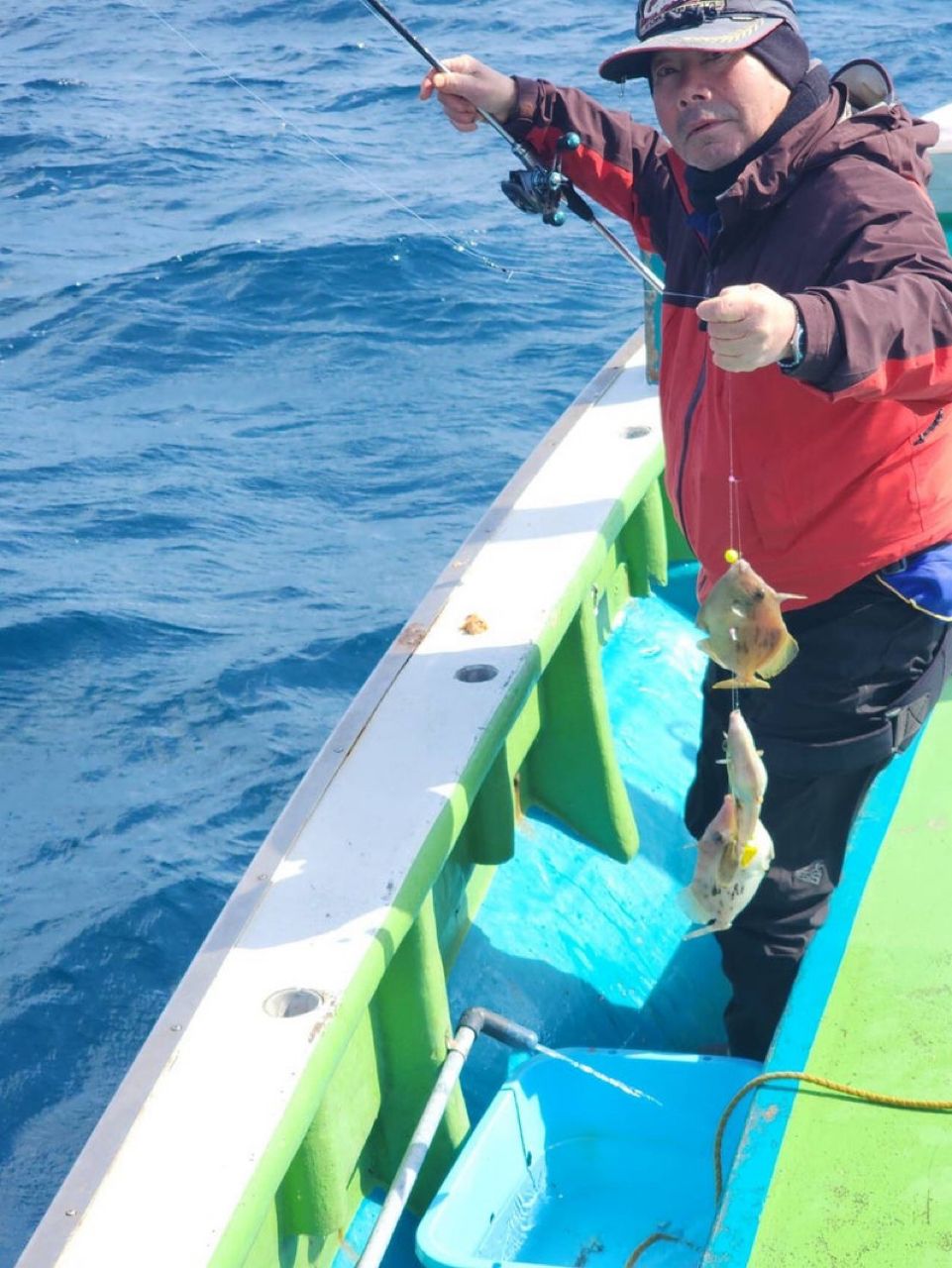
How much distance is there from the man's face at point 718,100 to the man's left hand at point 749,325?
60cm

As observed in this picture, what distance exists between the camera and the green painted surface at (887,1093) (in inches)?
93.2

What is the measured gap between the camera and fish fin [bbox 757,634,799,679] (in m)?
2.50

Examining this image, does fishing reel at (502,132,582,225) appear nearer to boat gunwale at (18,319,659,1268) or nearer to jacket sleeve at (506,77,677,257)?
jacket sleeve at (506,77,677,257)

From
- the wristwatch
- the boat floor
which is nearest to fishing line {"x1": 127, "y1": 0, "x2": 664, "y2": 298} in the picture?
the boat floor

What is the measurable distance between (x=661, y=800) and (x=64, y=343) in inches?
258

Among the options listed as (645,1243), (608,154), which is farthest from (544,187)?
(645,1243)

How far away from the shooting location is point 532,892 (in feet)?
12.7

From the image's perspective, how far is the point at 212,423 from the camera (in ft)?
28.0

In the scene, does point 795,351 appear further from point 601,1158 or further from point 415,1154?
point 601,1158

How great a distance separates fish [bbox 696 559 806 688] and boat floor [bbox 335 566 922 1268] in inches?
30.3

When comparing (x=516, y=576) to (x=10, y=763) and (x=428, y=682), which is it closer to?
(x=428, y=682)

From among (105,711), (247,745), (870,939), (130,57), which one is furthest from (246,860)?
(130,57)

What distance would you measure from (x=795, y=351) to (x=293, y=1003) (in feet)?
4.40

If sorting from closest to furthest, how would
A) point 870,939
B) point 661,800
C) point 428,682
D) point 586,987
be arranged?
1. point 870,939
2. point 428,682
3. point 586,987
4. point 661,800
